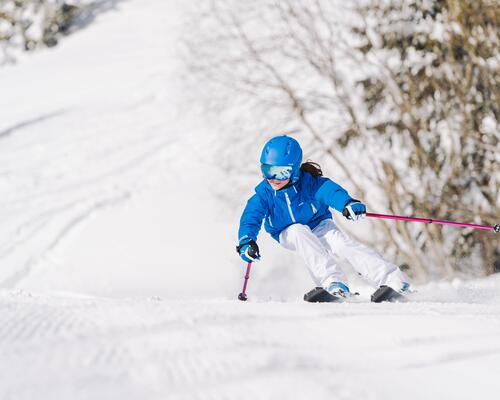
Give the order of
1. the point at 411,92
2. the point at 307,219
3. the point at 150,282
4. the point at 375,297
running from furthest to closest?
the point at 150,282 < the point at 411,92 < the point at 307,219 < the point at 375,297

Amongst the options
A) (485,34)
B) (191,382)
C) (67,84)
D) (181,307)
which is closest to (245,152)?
(485,34)

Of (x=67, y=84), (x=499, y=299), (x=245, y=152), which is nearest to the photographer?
(x=499, y=299)

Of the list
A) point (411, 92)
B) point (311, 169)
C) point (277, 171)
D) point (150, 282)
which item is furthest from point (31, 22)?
point (277, 171)

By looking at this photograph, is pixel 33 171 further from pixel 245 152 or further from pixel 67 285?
pixel 245 152

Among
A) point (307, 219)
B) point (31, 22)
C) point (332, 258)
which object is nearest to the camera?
point (332, 258)

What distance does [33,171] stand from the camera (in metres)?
15.8

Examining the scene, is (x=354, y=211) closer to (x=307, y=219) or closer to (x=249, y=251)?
(x=307, y=219)

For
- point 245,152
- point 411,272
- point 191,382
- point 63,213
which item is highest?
point 191,382

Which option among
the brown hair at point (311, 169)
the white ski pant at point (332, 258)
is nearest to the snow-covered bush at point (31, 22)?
the brown hair at point (311, 169)

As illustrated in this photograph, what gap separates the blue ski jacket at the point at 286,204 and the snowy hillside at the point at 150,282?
1.82 feet

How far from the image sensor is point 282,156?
426 centimetres

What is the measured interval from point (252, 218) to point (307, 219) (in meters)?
0.43

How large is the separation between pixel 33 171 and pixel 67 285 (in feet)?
13.6

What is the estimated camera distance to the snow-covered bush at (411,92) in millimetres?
11617
